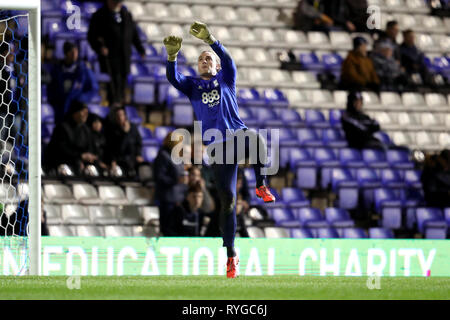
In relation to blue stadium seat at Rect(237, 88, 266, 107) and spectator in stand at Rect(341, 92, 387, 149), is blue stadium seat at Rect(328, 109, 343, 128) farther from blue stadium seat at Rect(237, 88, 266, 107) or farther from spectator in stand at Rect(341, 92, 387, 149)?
blue stadium seat at Rect(237, 88, 266, 107)

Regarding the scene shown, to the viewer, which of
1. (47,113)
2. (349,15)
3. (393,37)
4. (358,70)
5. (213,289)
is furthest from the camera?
(349,15)

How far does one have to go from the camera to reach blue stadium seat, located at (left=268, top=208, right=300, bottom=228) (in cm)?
1388

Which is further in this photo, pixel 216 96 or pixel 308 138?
pixel 308 138

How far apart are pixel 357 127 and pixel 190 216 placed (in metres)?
3.77

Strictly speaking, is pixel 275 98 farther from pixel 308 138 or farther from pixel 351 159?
pixel 351 159

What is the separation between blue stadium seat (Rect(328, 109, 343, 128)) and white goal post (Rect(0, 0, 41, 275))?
736cm

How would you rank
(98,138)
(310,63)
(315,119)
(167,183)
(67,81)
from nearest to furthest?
(167,183) < (98,138) < (67,81) < (315,119) < (310,63)

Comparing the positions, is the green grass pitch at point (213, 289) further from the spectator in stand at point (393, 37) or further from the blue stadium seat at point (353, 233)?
the spectator in stand at point (393, 37)

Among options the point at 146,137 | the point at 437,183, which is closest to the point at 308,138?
the point at 437,183

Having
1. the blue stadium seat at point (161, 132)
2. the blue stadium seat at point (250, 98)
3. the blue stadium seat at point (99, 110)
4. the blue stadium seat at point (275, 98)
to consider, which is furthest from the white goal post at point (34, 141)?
the blue stadium seat at point (275, 98)

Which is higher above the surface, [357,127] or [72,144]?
[357,127]

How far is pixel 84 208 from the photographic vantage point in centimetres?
1306

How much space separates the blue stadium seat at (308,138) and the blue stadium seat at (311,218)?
120 centimetres

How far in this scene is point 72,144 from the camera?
13.0m
